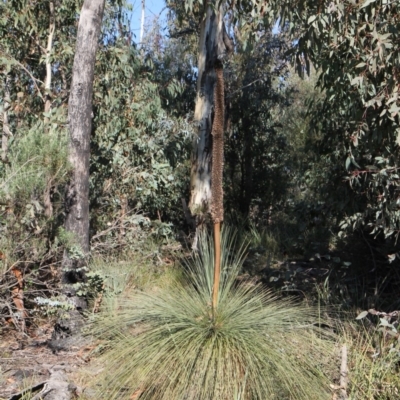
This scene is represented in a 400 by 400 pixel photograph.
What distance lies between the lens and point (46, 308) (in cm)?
599

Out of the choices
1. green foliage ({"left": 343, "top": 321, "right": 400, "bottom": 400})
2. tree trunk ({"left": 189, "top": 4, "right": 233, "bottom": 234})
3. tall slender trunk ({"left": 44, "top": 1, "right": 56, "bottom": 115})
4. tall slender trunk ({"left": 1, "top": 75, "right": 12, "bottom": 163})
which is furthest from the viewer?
tree trunk ({"left": 189, "top": 4, "right": 233, "bottom": 234})

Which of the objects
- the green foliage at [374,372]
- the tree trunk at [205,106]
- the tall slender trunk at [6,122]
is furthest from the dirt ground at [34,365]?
Result: the tree trunk at [205,106]

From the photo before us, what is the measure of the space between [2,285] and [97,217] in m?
2.68

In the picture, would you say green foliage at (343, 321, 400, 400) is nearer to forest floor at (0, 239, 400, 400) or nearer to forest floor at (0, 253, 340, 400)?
forest floor at (0, 239, 400, 400)

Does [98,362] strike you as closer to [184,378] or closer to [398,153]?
[184,378]

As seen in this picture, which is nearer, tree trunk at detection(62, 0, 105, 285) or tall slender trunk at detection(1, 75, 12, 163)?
tree trunk at detection(62, 0, 105, 285)

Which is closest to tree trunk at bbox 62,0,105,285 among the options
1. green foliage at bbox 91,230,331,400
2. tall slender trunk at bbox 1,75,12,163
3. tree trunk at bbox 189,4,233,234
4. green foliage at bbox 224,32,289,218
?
tall slender trunk at bbox 1,75,12,163

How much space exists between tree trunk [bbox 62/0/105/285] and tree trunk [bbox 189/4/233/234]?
5.04 meters

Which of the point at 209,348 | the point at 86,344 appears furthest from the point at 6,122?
the point at 209,348

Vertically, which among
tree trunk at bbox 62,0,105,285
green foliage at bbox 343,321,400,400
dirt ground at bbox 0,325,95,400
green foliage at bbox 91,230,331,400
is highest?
tree trunk at bbox 62,0,105,285

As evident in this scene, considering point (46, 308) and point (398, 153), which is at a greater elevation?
point (398, 153)

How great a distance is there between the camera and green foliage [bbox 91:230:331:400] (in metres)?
3.82

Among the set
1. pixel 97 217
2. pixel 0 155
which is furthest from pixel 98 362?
pixel 97 217

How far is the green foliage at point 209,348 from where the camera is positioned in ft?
12.5
